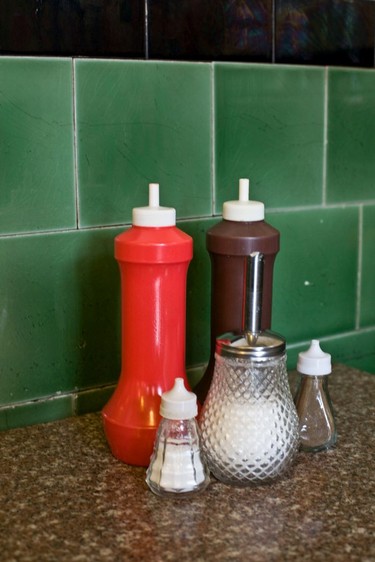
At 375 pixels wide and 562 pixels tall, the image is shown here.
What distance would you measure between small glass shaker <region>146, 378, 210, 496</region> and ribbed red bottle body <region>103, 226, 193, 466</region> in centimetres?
5

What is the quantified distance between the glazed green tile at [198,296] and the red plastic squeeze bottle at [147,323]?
222mm

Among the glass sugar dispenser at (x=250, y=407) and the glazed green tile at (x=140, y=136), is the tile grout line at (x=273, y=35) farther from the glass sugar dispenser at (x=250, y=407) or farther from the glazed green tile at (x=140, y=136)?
the glass sugar dispenser at (x=250, y=407)

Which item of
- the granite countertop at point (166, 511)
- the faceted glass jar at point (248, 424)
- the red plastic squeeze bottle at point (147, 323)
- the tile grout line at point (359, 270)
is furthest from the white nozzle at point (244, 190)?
the tile grout line at point (359, 270)

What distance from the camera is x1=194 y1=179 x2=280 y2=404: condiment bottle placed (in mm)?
986

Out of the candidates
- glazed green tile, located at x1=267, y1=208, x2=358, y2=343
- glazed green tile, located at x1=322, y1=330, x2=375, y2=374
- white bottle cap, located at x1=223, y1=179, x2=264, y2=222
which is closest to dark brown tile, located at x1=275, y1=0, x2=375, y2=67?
glazed green tile, located at x1=267, y1=208, x2=358, y2=343

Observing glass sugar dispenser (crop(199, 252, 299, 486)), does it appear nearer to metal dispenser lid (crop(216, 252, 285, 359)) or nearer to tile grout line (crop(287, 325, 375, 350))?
metal dispenser lid (crop(216, 252, 285, 359))

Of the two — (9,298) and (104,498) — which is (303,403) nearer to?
(104,498)

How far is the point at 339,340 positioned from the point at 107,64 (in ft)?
2.04

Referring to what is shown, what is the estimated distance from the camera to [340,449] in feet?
3.33

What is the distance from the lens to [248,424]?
0.89 meters

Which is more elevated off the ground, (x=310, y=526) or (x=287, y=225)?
(x=287, y=225)

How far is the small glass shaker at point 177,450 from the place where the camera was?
2.88 feet

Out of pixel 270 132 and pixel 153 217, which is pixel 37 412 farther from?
pixel 270 132

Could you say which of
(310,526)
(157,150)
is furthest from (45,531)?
(157,150)
